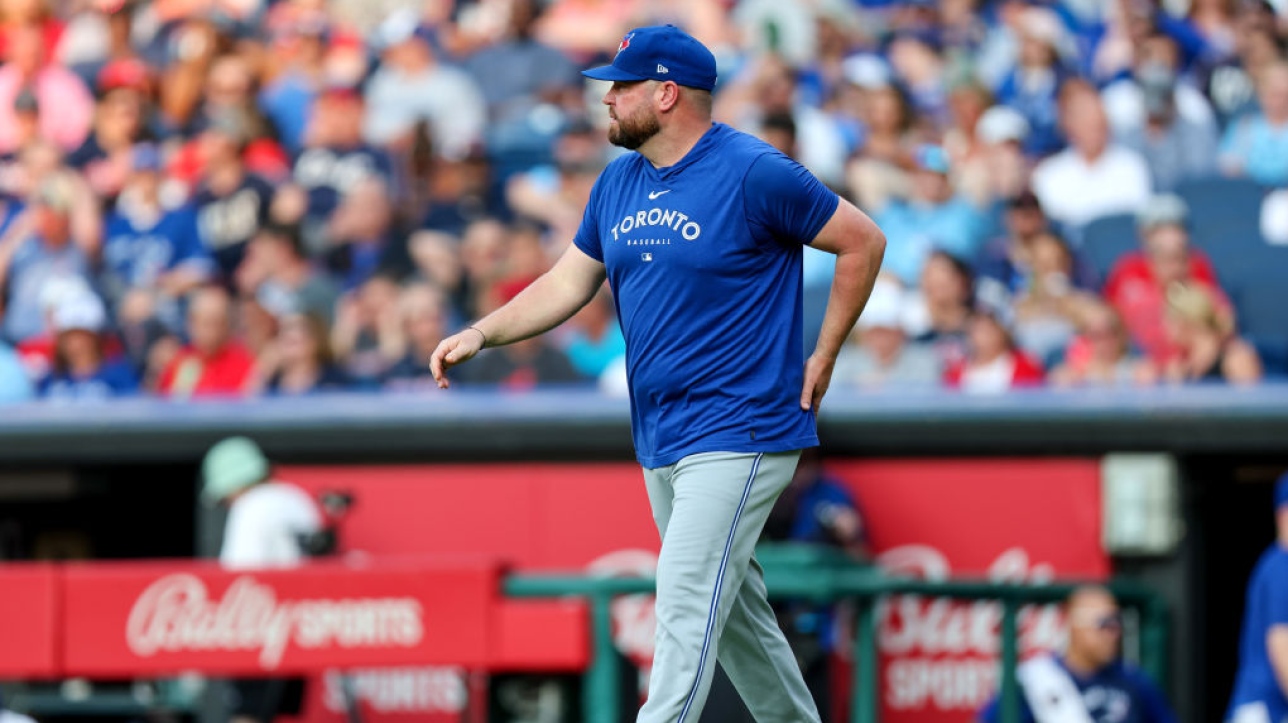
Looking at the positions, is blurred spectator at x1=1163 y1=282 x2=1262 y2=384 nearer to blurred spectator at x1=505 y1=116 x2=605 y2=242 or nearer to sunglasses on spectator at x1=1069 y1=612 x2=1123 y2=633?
sunglasses on spectator at x1=1069 y1=612 x2=1123 y2=633

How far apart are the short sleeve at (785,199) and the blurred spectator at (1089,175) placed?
Answer: 6.50 meters

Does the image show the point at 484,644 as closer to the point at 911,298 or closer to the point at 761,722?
the point at 761,722

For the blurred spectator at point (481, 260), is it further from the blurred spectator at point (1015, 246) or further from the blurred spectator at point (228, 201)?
the blurred spectator at point (1015, 246)

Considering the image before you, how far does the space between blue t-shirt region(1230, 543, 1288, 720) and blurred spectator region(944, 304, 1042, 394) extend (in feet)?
6.11

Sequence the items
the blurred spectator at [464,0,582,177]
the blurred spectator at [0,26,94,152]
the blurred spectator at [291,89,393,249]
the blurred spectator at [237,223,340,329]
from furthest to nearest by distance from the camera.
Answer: the blurred spectator at [0,26,94,152] < the blurred spectator at [464,0,582,177] < the blurred spectator at [291,89,393,249] < the blurred spectator at [237,223,340,329]

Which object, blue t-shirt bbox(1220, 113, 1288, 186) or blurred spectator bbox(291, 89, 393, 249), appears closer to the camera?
blue t-shirt bbox(1220, 113, 1288, 186)

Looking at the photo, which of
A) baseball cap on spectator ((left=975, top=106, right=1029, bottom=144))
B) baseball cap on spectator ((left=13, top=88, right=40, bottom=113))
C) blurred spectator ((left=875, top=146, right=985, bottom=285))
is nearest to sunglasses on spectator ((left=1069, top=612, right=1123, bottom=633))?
blurred spectator ((left=875, top=146, right=985, bottom=285))

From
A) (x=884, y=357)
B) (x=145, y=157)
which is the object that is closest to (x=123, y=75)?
(x=145, y=157)

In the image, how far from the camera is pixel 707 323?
459cm

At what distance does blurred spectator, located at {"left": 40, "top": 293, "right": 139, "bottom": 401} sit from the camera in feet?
34.1

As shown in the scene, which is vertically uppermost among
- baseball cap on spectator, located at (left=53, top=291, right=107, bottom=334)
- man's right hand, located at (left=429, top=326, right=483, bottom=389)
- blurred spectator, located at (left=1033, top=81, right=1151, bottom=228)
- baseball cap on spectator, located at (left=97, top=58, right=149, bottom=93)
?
baseball cap on spectator, located at (left=97, top=58, right=149, bottom=93)

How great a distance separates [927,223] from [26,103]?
21.3ft

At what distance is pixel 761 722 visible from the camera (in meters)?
4.80

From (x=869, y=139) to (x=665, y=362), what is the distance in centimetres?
710
